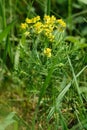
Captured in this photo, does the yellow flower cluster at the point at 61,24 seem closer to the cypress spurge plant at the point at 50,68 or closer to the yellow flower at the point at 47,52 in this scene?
the cypress spurge plant at the point at 50,68

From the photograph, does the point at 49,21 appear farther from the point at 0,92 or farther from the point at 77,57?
the point at 0,92

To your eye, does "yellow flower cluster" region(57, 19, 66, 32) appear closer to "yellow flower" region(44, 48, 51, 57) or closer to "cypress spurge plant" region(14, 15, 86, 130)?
"cypress spurge plant" region(14, 15, 86, 130)

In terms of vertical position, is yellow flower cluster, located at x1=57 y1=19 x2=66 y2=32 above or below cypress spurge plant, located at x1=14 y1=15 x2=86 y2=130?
above

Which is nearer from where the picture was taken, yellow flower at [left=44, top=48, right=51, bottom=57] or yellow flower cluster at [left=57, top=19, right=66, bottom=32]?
yellow flower at [left=44, top=48, right=51, bottom=57]

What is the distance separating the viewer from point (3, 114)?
1.72 metres

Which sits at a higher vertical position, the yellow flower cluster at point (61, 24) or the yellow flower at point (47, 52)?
the yellow flower cluster at point (61, 24)

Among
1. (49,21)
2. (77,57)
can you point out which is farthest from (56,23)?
(77,57)

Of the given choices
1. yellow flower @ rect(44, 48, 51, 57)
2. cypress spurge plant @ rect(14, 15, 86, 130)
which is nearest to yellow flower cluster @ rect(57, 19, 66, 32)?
cypress spurge plant @ rect(14, 15, 86, 130)

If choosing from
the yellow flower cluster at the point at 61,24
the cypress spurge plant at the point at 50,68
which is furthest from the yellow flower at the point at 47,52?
the yellow flower cluster at the point at 61,24

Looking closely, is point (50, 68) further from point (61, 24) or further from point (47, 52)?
point (61, 24)

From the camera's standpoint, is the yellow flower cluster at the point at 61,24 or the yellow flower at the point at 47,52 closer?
the yellow flower at the point at 47,52

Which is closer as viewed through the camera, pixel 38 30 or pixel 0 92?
pixel 38 30

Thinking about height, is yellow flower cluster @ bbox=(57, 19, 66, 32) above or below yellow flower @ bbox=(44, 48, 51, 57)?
above

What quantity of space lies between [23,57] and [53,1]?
1239 mm
